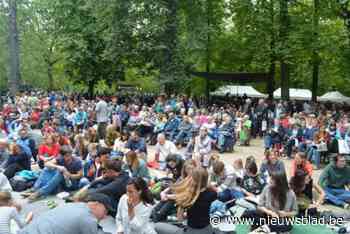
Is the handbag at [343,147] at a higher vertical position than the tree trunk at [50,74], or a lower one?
lower

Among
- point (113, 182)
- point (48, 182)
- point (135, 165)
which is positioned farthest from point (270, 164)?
point (48, 182)

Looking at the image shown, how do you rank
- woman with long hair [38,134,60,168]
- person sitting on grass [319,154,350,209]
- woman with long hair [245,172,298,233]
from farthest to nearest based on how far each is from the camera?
woman with long hair [38,134,60,168] → person sitting on grass [319,154,350,209] → woman with long hair [245,172,298,233]

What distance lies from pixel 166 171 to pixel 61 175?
2229 millimetres

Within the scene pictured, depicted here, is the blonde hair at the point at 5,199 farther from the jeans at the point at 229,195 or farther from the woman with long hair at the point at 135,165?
the jeans at the point at 229,195

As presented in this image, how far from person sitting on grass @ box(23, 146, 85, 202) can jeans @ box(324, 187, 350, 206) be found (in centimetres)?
488

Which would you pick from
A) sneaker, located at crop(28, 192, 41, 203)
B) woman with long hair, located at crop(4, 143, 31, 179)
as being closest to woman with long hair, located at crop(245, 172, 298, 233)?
sneaker, located at crop(28, 192, 41, 203)

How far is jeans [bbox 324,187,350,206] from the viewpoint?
28.8 feet

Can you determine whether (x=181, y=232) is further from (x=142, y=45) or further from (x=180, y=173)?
(x=142, y=45)

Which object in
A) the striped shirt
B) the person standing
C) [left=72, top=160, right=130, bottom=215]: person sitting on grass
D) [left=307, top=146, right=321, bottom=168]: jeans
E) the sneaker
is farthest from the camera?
the person standing

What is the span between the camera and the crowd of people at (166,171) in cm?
576

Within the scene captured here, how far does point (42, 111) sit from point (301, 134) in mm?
10950

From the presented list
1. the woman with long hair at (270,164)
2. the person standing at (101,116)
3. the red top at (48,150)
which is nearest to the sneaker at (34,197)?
the red top at (48,150)

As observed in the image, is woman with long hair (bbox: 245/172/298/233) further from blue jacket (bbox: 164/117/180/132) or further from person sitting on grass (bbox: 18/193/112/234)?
blue jacket (bbox: 164/117/180/132)

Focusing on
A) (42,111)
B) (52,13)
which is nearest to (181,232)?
(42,111)
